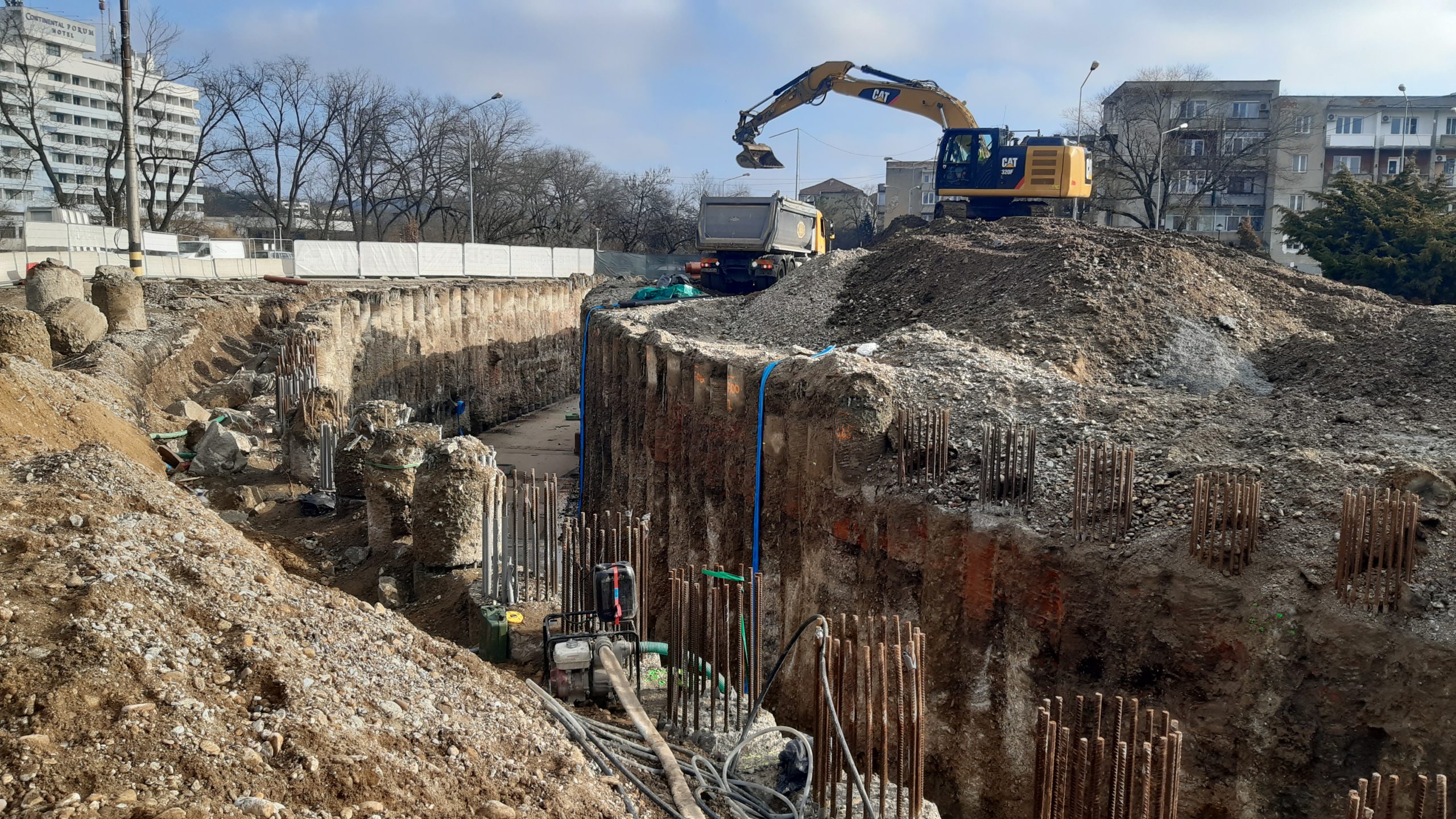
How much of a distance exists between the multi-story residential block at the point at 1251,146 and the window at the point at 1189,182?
108 mm

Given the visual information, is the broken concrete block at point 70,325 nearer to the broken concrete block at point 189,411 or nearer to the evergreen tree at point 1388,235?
the broken concrete block at point 189,411

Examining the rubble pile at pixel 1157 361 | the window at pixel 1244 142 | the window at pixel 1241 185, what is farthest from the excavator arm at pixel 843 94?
the window at pixel 1241 185

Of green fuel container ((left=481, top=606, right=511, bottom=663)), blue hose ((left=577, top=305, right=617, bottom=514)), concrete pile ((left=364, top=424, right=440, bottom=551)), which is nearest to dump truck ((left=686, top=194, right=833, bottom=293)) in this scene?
blue hose ((left=577, top=305, right=617, bottom=514))

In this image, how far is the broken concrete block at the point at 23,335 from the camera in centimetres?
1318

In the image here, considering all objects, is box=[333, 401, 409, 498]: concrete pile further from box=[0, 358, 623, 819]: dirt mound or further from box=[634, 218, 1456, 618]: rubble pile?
box=[0, 358, 623, 819]: dirt mound

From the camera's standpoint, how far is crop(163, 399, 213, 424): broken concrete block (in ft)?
49.0

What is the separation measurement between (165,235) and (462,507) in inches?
1132

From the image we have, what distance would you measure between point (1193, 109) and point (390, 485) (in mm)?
49874

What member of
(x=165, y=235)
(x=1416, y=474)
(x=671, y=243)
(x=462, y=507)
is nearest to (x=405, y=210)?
(x=671, y=243)

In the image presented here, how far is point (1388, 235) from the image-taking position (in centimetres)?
2070

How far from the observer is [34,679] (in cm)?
376

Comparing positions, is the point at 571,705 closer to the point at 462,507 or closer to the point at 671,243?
the point at 462,507

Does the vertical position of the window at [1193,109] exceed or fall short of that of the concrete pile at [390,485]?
it exceeds it

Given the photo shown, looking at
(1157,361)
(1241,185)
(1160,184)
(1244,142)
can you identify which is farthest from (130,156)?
(1241,185)
